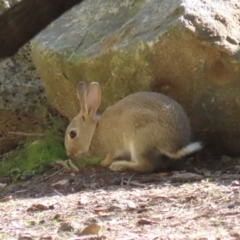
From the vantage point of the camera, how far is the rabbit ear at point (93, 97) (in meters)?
5.90

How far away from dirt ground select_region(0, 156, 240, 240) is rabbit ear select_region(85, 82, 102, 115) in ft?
1.76

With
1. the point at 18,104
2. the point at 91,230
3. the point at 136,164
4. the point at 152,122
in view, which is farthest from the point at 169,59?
the point at 91,230

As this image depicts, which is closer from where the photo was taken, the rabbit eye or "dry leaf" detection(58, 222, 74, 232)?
"dry leaf" detection(58, 222, 74, 232)

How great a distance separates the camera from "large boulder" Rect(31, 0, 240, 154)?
5594 millimetres

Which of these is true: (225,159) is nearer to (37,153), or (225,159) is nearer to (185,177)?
(185,177)

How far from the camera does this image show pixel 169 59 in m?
5.70

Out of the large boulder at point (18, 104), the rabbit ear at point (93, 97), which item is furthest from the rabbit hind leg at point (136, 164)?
the large boulder at point (18, 104)

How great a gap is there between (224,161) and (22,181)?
1.73 metres

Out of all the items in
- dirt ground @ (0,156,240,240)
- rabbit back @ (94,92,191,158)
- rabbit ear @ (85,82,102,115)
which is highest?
rabbit ear @ (85,82,102,115)

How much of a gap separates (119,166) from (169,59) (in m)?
0.96

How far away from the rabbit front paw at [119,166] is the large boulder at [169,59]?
657 millimetres

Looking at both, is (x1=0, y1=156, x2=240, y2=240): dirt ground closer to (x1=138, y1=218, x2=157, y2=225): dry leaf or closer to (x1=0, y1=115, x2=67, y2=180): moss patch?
(x1=138, y1=218, x2=157, y2=225): dry leaf

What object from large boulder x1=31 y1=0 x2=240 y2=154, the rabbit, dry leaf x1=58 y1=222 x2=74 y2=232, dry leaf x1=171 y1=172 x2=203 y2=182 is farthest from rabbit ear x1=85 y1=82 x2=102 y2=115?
dry leaf x1=58 y1=222 x2=74 y2=232

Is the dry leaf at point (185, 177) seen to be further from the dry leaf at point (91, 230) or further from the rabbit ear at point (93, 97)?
the dry leaf at point (91, 230)
